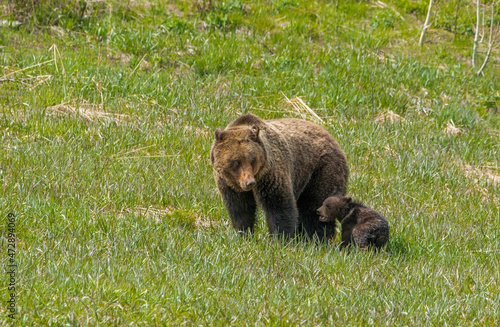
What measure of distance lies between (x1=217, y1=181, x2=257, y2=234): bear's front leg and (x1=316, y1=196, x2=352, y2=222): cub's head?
0.70 metres

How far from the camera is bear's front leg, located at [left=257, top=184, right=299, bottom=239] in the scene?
18.7ft

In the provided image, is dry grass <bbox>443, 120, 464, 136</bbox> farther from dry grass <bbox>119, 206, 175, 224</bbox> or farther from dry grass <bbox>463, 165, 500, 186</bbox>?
dry grass <bbox>119, 206, 175, 224</bbox>

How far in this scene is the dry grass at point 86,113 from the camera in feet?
26.6

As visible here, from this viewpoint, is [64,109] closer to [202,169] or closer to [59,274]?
[202,169]

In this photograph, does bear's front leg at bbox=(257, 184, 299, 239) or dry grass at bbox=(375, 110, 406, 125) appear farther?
dry grass at bbox=(375, 110, 406, 125)

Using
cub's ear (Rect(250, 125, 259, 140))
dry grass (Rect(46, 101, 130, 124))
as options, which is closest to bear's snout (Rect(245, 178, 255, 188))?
cub's ear (Rect(250, 125, 259, 140))

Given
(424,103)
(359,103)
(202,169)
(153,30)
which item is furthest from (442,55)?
(202,169)

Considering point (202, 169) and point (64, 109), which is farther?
point (64, 109)

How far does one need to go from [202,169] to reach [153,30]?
4.79 meters

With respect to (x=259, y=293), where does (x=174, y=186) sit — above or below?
below

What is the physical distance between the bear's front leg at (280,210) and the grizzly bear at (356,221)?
1.41ft

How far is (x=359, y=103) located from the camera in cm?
995

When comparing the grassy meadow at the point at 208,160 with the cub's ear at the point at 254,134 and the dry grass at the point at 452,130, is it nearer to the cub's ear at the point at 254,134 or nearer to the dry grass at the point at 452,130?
the dry grass at the point at 452,130

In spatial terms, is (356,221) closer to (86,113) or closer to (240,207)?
(240,207)
